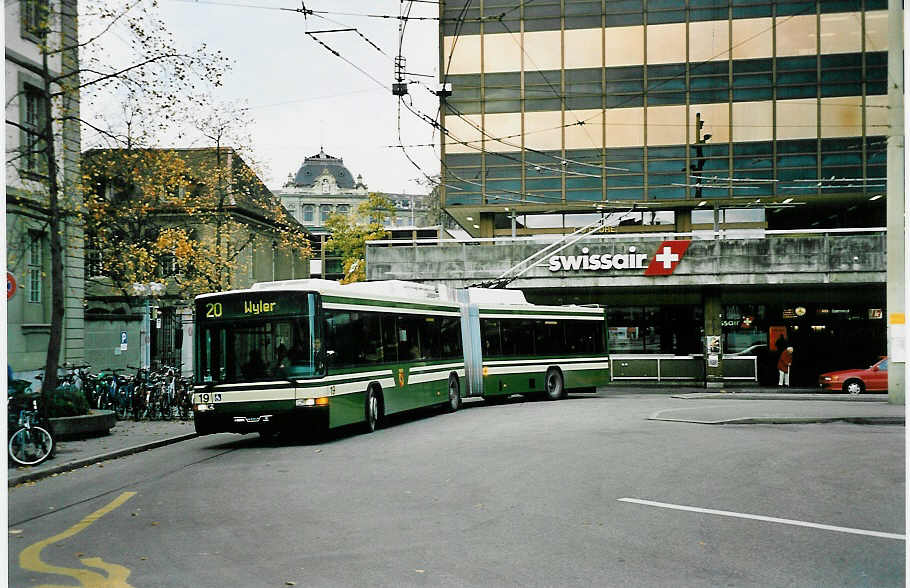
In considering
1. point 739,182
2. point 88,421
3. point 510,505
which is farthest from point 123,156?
point 739,182

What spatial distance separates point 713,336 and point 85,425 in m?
25.0

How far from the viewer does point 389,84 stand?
24500mm

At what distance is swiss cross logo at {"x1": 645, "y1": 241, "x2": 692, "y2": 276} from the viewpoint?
34125mm

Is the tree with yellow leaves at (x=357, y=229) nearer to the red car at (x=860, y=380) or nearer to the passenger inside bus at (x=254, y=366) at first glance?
the red car at (x=860, y=380)

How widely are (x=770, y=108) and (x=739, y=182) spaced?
3.02 meters

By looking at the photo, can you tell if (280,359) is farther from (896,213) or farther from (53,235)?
(896,213)

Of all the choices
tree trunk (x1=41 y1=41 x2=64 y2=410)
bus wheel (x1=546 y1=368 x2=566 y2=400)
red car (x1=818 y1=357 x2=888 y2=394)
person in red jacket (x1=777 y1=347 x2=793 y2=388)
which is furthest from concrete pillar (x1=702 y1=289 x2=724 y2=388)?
tree trunk (x1=41 y1=41 x2=64 y2=410)

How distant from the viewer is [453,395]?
73.6ft

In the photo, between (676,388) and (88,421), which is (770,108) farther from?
(88,421)

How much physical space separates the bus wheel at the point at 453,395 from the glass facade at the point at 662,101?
Result: 16204mm

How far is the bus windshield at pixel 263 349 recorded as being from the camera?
1533 centimetres

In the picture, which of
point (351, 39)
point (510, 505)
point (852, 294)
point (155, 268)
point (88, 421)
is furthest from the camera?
point (852, 294)

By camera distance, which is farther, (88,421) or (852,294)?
(852,294)

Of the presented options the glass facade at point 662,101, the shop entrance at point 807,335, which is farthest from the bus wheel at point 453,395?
the shop entrance at point 807,335
